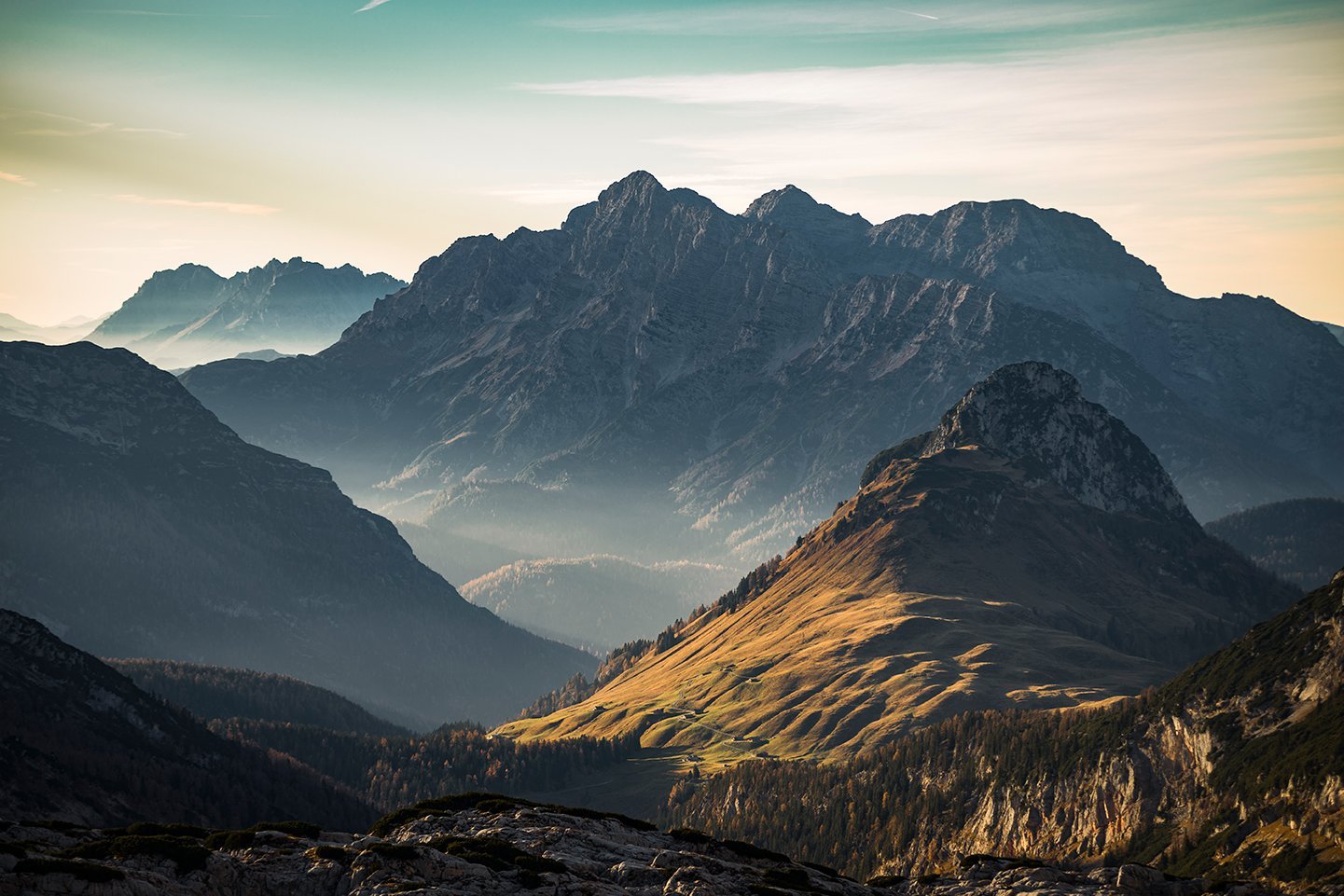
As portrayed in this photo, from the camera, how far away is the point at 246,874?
11056cm

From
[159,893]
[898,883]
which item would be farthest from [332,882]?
[898,883]

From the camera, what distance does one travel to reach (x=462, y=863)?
111 m

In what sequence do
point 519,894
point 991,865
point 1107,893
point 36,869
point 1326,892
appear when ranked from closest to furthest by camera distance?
point 36,869
point 519,894
point 1107,893
point 991,865
point 1326,892

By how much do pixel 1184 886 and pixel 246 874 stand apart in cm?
8518

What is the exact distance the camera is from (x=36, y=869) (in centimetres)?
9769

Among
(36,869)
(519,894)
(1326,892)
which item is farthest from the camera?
(1326,892)

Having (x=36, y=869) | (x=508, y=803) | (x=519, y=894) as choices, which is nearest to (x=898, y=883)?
(x=508, y=803)

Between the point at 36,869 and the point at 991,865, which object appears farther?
the point at 991,865

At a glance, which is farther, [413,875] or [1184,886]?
[1184,886]

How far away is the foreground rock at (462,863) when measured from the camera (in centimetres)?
10612

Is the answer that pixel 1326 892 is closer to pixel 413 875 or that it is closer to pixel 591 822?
pixel 591 822

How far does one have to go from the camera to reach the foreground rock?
10612cm

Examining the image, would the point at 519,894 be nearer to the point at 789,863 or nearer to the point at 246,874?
the point at 246,874

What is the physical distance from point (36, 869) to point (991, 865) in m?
90.0
